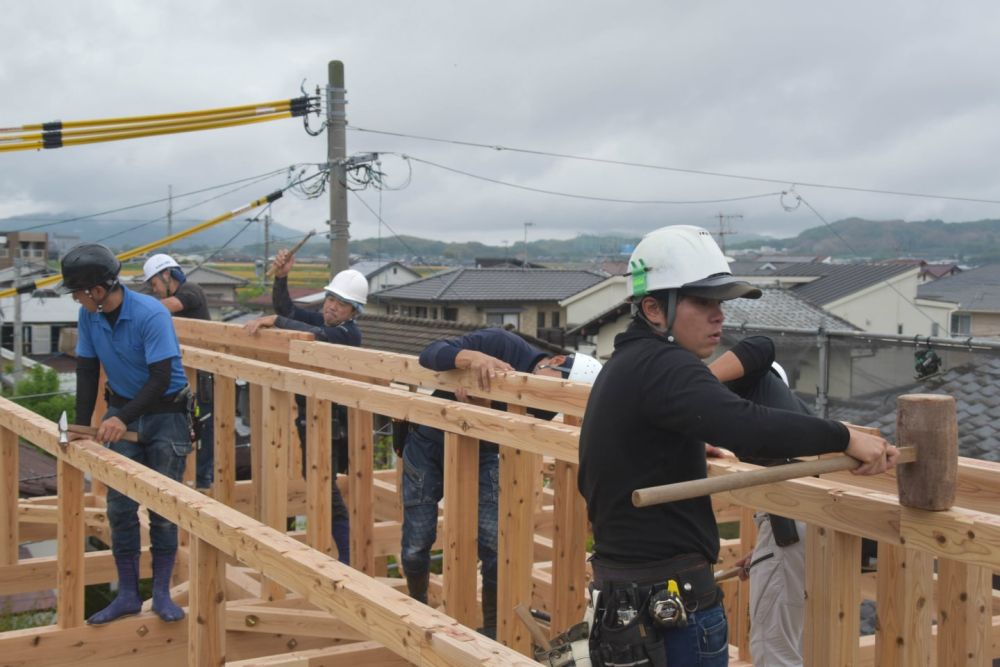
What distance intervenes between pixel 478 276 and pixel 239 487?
135ft

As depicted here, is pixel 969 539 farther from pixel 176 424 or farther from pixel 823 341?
pixel 823 341

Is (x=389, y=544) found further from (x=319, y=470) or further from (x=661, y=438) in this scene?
(x=661, y=438)

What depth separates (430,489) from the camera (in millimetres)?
5641

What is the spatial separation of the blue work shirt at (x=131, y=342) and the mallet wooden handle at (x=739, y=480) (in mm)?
3650

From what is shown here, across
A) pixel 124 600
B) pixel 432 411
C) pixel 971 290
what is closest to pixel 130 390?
pixel 124 600

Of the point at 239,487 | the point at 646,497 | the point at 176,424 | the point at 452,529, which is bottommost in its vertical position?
the point at 239,487

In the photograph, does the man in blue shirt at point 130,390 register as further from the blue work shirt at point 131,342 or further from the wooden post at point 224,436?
the wooden post at point 224,436

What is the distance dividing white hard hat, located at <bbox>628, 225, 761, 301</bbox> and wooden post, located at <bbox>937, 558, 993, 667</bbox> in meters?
1.50

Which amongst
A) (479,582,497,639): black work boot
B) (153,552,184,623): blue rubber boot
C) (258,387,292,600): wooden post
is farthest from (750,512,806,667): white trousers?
(258,387,292,600): wooden post

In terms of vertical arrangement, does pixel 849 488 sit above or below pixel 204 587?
above

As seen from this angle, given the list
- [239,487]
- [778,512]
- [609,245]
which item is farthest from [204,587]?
[609,245]

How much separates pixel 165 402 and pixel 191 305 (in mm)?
3558

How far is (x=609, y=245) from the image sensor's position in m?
153

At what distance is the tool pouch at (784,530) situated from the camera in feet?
13.1
